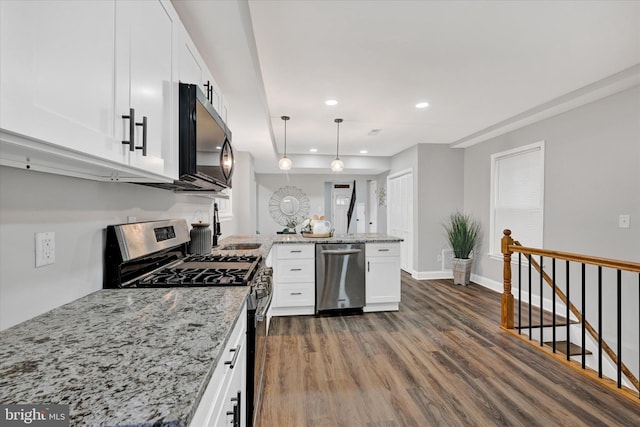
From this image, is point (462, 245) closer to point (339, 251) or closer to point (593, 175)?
point (593, 175)

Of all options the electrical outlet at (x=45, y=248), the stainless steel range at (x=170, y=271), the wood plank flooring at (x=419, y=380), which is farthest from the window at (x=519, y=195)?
the electrical outlet at (x=45, y=248)

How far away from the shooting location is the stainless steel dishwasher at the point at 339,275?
3545 millimetres

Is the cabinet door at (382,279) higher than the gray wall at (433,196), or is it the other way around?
the gray wall at (433,196)

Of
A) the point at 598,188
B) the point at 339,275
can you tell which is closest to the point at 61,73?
the point at 339,275

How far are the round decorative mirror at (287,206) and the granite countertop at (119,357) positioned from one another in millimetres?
6727

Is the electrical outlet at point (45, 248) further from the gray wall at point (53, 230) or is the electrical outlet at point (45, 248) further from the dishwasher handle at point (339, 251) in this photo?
the dishwasher handle at point (339, 251)

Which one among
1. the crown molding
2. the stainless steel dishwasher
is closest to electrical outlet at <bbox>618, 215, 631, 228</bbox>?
the crown molding

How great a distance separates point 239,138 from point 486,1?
10.5 feet

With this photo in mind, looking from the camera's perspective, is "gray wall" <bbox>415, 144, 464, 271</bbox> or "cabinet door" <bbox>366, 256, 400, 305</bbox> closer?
"cabinet door" <bbox>366, 256, 400, 305</bbox>

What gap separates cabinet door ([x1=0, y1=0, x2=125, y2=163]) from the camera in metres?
0.56

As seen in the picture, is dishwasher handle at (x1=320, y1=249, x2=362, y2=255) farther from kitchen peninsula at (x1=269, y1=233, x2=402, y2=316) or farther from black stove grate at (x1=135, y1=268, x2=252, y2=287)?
black stove grate at (x1=135, y1=268, x2=252, y2=287)

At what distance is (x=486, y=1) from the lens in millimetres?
1852

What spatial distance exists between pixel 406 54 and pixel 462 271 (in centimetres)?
376

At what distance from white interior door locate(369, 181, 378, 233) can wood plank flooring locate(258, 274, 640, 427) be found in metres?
5.06
